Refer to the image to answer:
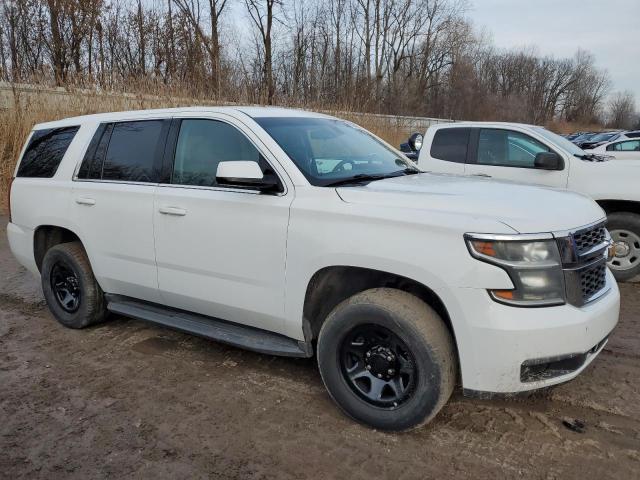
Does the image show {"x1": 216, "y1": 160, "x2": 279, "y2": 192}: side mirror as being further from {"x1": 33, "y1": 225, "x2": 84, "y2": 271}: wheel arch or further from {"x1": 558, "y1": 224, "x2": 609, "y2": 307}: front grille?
{"x1": 33, "y1": 225, "x2": 84, "y2": 271}: wheel arch

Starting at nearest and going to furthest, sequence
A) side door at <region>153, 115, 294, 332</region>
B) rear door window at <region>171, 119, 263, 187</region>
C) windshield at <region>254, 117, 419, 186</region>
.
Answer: side door at <region>153, 115, 294, 332</region> < windshield at <region>254, 117, 419, 186</region> < rear door window at <region>171, 119, 263, 187</region>

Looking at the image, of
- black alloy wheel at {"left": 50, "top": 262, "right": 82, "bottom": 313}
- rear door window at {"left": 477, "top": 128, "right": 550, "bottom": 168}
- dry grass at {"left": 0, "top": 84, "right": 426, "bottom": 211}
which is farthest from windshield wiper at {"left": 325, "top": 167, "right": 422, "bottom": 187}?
dry grass at {"left": 0, "top": 84, "right": 426, "bottom": 211}

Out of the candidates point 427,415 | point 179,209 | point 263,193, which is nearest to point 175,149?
point 179,209

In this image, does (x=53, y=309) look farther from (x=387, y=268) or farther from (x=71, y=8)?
(x=71, y=8)

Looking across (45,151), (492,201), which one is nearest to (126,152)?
(45,151)

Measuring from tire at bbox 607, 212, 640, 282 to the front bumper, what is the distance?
3717mm

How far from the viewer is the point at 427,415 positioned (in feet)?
9.01

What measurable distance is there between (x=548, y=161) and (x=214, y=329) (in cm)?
455

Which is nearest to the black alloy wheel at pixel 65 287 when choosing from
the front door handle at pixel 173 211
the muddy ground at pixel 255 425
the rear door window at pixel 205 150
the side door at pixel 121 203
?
the side door at pixel 121 203

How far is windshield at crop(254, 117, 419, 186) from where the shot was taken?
3.36m

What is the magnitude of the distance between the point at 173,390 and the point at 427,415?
68.8 inches

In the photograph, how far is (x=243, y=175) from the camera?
10.1 ft

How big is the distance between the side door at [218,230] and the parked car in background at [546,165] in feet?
9.46

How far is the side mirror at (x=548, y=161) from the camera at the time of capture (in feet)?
20.1
